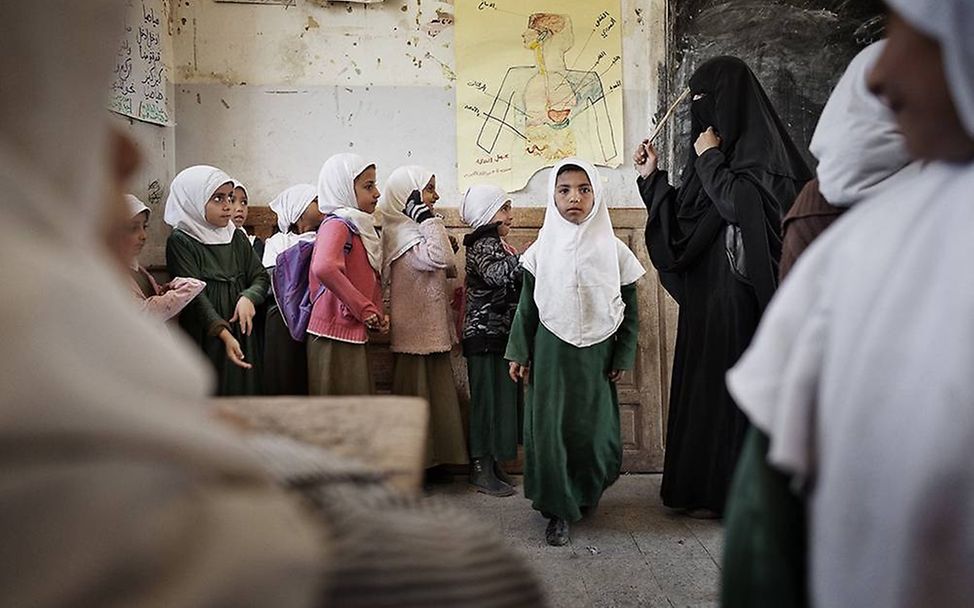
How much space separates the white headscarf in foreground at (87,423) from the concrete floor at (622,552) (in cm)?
205

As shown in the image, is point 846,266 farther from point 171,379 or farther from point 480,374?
point 480,374

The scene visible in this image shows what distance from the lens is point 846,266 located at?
0.91 m

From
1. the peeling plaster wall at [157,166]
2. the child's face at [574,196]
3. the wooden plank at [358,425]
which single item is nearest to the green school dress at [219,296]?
the peeling plaster wall at [157,166]

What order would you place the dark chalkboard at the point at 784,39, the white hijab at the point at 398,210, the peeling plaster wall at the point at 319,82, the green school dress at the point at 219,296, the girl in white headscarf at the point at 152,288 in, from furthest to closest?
the dark chalkboard at the point at 784,39 → the peeling plaster wall at the point at 319,82 → the white hijab at the point at 398,210 → the green school dress at the point at 219,296 → the girl in white headscarf at the point at 152,288

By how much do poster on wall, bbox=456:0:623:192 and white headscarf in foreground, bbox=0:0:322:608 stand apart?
3895mm

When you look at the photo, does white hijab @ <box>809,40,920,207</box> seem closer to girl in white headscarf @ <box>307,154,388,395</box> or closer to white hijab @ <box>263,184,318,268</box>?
girl in white headscarf @ <box>307,154,388,395</box>

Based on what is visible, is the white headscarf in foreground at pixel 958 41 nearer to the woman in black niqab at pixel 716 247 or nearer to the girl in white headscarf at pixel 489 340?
the woman in black niqab at pixel 716 247

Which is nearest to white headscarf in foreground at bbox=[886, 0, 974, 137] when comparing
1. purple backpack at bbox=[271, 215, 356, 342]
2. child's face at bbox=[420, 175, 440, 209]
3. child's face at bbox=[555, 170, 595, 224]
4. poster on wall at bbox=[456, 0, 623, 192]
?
child's face at bbox=[555, 170, 595, 224]

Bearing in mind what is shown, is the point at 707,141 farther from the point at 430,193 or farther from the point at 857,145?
the point at 857,145

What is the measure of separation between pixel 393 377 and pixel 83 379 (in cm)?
369

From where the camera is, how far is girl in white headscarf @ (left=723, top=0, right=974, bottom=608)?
32.5 inches

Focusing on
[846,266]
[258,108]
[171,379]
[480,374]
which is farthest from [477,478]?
[171,379]

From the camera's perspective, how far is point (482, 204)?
162 inches

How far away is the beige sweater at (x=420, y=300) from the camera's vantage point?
160 inches
